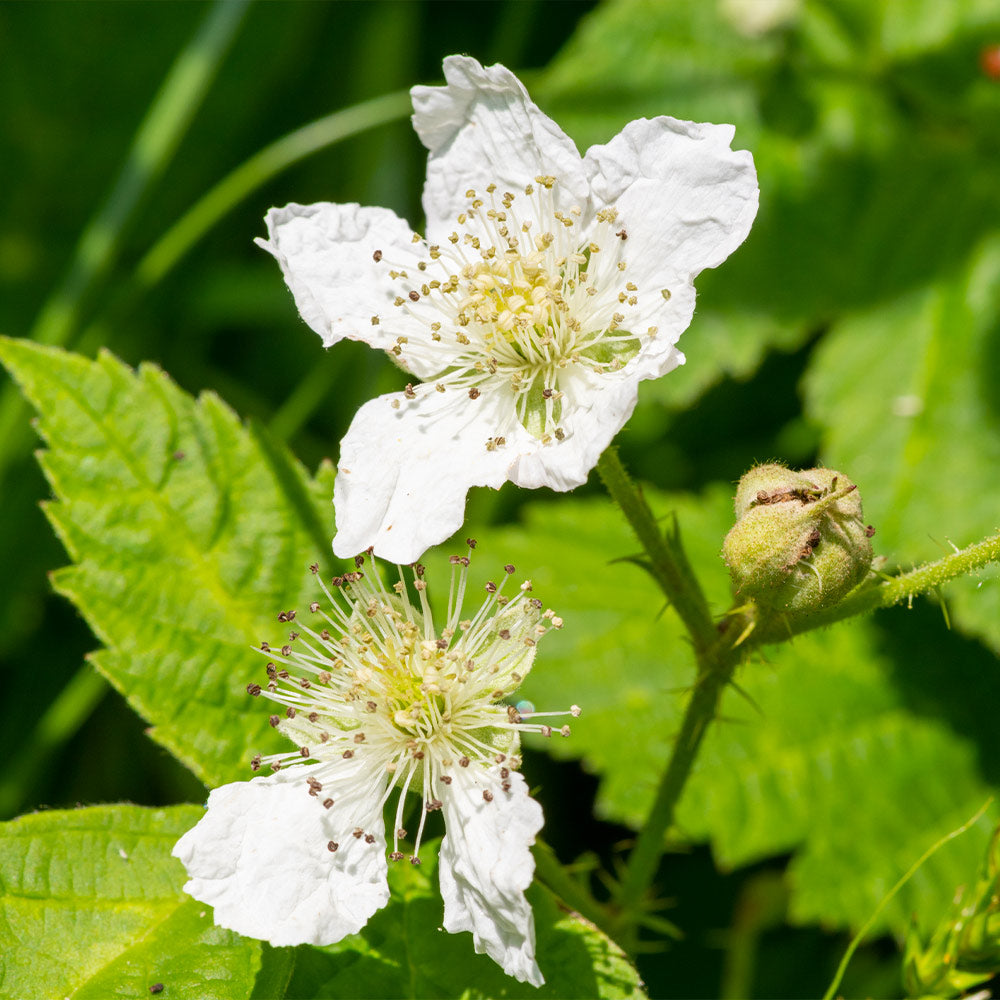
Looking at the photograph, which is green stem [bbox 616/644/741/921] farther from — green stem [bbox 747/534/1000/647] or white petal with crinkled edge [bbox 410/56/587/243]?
white petal with crinkled edge [bbox 410/56/587/243]

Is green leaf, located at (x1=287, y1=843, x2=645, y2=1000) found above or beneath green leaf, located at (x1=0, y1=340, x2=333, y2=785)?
beneath

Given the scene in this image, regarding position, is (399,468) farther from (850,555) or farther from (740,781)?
(740,781)

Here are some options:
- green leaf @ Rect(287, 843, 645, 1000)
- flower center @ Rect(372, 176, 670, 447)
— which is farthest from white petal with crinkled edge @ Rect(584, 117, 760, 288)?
green leaf @ Rect(287, 843, 645, 1000)

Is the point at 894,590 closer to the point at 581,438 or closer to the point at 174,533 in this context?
the point at 581,438

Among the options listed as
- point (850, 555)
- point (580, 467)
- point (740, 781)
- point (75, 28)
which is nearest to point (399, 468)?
point (580, 467)

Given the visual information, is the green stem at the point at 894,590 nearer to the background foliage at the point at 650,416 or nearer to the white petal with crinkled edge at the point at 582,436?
the white petal with crinkled edge at the point at 582,436

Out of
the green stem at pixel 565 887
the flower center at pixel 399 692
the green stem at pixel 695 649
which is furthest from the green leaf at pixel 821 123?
the green stem at pixel 565 887
